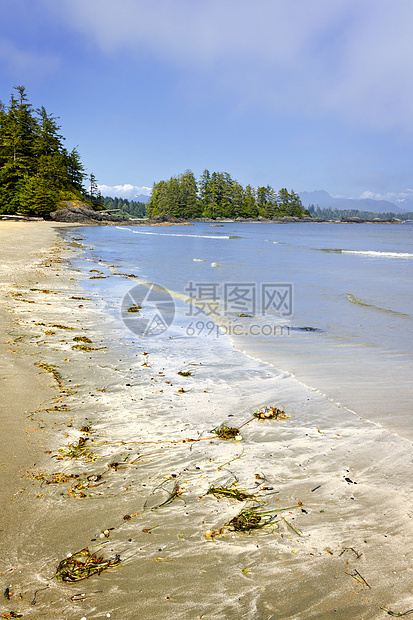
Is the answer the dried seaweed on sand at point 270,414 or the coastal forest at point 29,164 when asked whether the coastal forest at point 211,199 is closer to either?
the coastal forest at point 29,164

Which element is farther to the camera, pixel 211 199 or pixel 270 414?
pixel 211 199

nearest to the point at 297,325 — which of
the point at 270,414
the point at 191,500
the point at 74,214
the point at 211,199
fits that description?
the point at 270,414

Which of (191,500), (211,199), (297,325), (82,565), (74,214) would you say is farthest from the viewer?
(211,199)

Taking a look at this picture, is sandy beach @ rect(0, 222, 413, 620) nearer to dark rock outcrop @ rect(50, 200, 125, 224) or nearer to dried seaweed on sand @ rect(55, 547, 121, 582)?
dried seaweed on sand @ rect(55, 547, 121, 582)

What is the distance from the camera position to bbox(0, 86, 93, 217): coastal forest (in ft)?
173

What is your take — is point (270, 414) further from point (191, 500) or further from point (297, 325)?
point (297, 325)

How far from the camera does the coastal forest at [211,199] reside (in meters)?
124

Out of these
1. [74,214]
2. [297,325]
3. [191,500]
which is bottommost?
[191,500]

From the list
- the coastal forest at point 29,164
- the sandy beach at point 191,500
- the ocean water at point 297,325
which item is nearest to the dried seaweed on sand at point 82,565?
the sandy beach at point 191,500

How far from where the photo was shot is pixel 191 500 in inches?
98.7

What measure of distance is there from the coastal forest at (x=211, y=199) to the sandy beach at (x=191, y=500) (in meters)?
121

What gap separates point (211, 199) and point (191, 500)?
13753cm

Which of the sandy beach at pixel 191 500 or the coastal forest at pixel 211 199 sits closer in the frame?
the sandy beach at pixel 191 500

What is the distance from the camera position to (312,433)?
3.51 meters
